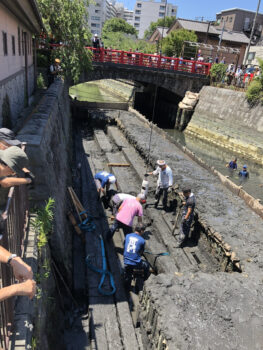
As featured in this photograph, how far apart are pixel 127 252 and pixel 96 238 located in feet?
7.38

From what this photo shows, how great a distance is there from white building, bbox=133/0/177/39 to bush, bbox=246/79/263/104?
315 ft

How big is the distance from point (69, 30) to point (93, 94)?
103 feet

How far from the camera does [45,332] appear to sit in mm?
4262

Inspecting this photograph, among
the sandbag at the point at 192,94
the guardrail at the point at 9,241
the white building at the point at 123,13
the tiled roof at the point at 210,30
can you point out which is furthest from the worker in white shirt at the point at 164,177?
the white building at the point at 123,13

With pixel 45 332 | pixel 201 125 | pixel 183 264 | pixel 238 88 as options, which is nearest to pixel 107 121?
pixel 201 125

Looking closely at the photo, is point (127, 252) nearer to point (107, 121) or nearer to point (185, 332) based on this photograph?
point (185, 332)

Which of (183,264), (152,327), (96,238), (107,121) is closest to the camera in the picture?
(152,327)

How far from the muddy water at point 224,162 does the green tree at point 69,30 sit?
12.3m

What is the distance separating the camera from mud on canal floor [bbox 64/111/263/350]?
15.7ft

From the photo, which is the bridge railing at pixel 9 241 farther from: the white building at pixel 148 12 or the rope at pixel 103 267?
the white building at pixel 148 12

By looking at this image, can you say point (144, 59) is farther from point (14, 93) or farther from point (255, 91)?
point (14, 93)

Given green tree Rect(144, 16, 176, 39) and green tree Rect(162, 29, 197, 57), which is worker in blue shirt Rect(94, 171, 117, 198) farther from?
green tree Rect(144, 16, 176, 39)

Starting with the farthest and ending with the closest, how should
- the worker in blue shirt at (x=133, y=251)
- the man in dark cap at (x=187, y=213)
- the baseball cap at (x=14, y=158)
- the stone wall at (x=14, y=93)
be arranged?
the man in dark cap at (x=187, y=213) → the stone wall at (x=14, y=93) → the worker in blue shirt at (x=133, y=251) → the baseball cap at (x=14, y=158)

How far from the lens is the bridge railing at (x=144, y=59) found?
25.4 meters
